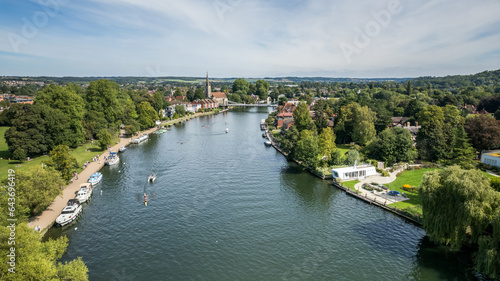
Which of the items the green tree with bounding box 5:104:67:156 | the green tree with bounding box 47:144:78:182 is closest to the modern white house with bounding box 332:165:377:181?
the green tree with bounding box 47:144:78:182

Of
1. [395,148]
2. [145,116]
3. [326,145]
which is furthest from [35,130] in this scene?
[395,148]

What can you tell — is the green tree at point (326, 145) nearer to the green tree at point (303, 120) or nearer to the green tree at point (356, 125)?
the green tree at point (356, 125)

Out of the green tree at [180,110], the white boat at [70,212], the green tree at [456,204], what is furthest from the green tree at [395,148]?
the green tree at [180,110]

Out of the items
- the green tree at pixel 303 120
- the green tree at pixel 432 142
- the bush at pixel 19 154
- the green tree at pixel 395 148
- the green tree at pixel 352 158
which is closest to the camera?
the bush at pixel 19 154

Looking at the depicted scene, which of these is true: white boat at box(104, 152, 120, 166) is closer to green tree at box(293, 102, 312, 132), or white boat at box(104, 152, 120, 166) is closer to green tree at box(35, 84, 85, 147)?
green tree at box(35, 84, 85, 147)

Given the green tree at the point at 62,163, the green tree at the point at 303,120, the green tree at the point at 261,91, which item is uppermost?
the green tree at the point at 261,91
